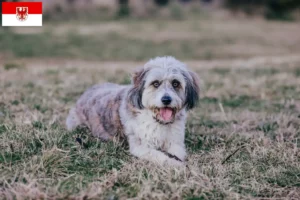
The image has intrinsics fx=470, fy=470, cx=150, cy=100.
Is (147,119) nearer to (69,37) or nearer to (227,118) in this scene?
(227,118)

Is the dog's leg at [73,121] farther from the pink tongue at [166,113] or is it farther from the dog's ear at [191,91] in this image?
the dog's ear at [191,91]

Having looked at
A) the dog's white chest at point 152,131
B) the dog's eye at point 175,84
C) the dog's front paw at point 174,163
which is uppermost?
the dog's eye at point 175,84

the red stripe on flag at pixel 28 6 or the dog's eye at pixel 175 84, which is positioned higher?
the red stripe on flag at pixel 28 6

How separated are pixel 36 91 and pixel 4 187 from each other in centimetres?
514

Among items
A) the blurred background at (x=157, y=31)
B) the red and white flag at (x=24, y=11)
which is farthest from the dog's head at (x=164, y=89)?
the blurred background at (x=157, y=31)

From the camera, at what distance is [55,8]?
2359cm

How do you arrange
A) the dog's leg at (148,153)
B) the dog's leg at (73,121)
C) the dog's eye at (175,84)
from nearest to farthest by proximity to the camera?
the dog's leg at (148,153), the dog's eye at (175,84), the dog's leg at (73,121)

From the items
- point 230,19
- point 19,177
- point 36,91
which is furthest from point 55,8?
point 19,177

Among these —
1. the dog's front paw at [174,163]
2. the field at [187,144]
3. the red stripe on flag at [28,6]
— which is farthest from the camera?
the red stripe on flag at [28,6]

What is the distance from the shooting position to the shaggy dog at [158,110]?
5.24 meters

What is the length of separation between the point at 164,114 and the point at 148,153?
1.59ft

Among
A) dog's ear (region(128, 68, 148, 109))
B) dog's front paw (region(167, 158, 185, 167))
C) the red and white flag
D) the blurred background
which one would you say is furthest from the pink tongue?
the blurred background

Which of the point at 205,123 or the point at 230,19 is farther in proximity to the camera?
the point at 230,19

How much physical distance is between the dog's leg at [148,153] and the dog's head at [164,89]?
37 centimetres
